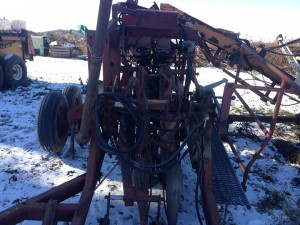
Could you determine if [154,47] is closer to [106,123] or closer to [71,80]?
[106,123]

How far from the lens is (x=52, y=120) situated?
4.13 metres

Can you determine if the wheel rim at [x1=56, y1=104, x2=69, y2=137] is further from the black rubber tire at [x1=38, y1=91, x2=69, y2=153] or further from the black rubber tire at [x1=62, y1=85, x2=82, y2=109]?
the black rubber tire at [x1=62, y1=85, x2=82, y2=109]

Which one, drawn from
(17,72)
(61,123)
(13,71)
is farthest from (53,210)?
(17,72)

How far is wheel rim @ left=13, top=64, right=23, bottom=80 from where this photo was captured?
387 inches

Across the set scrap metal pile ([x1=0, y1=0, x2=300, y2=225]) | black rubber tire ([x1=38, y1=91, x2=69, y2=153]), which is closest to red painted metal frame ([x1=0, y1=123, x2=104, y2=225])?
scrap metal pile ([x1=0, y1=0, x2=300, y2=225])

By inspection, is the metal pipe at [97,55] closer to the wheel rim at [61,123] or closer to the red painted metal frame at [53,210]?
the red painted metal frame at [53,210]

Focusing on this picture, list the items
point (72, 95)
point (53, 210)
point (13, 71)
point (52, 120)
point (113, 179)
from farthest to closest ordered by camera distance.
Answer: point (13, 71), point (72, 95), point (113, 179), point (52, 120), point (53, 210)

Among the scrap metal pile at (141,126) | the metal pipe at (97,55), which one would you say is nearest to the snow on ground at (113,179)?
the scrap metal pile at (141,126)

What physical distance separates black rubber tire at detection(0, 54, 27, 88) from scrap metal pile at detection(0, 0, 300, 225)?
5.68 m

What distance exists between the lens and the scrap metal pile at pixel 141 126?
2699mm

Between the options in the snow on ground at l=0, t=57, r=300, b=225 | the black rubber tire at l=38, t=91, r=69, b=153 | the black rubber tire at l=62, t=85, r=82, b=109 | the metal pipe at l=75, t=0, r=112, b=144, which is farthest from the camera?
the black rubber tire at l=62, t=85, r=82, b=109

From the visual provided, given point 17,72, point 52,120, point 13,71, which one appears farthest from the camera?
point 17,72

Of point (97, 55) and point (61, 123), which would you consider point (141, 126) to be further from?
point (61, 123)

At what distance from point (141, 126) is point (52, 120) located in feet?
6.22
